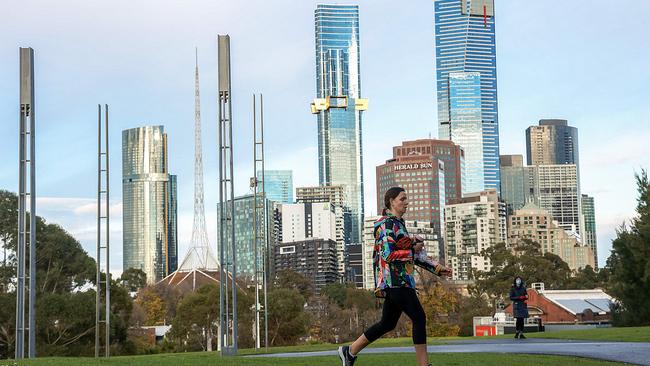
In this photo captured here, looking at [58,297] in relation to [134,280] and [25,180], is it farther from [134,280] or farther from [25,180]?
[134,280]

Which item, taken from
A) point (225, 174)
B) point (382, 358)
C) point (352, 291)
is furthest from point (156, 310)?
point (382, 358)

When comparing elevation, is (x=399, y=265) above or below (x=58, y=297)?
above

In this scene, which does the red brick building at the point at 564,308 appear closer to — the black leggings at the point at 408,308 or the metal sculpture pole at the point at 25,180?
the metal sculpture pole at the point at 25,180

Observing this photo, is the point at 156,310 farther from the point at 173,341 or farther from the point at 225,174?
the point at 225,174

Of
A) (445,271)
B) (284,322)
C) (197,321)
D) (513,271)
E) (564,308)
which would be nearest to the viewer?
(445,271)

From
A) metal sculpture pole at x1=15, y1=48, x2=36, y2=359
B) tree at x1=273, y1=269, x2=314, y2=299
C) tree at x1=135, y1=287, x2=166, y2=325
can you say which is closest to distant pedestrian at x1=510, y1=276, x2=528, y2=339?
metal sculpture pole at x1=15, y1=48, x2=36, y2=359

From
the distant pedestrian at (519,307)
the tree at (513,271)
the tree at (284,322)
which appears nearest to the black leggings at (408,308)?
the distant pedestrian at (519,307)

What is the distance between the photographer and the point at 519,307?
25.5 metres

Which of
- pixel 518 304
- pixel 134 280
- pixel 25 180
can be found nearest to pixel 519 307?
pixel 518 304

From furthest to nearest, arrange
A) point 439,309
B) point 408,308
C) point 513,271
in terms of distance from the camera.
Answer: point 513,271 < point 439,309 < point 408,308

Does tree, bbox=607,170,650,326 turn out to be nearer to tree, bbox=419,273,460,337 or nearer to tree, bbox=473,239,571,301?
tree, bbox=419,273,460,337

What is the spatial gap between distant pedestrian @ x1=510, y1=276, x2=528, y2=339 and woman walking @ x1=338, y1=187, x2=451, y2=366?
13739 millimetres

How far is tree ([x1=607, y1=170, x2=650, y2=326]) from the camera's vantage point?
4766 centimetres

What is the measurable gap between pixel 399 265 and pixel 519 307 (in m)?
14.6
